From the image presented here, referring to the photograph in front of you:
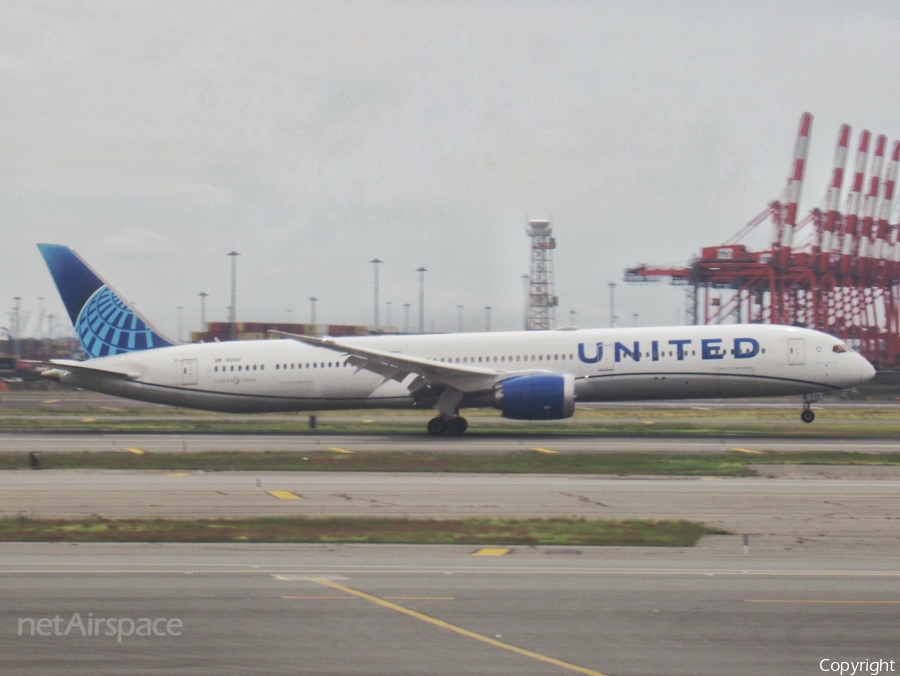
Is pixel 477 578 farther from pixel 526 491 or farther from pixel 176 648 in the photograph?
pixel 526 491

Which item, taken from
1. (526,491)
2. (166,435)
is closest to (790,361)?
(526,491)

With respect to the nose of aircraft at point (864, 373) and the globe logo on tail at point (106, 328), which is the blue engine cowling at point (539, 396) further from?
the globe logo on tail at point (106, 328)

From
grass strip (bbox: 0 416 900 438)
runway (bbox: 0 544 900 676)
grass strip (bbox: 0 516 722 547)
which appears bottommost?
grass strip (bbox: 0 516 722 547)

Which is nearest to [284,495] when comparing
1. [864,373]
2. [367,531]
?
[367,531]

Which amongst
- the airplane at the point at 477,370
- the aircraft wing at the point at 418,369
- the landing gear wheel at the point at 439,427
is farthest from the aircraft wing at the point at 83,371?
the landing gear wheel at the point at 439,427

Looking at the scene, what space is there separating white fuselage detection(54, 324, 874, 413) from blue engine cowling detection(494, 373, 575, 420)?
4.37 feet

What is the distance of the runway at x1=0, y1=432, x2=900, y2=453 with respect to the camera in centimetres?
3025

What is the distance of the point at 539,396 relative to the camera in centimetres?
3266

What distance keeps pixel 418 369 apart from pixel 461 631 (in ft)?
79.2

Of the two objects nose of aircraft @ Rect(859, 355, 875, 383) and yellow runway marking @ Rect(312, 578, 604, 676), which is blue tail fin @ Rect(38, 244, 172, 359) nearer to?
nose of aircraft @ Rect(859, 355, 875, 383)

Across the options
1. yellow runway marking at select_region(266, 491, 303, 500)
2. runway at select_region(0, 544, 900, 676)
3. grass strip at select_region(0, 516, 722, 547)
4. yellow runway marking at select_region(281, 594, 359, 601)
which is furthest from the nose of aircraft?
yellow runway marking at select_region(281, 594, 359, 601)

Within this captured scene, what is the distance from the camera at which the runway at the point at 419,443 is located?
30250 mm

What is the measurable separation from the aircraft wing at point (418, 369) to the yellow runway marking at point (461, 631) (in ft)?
70.3

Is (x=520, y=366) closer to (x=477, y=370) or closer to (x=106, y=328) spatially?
(x=477, y=370)
